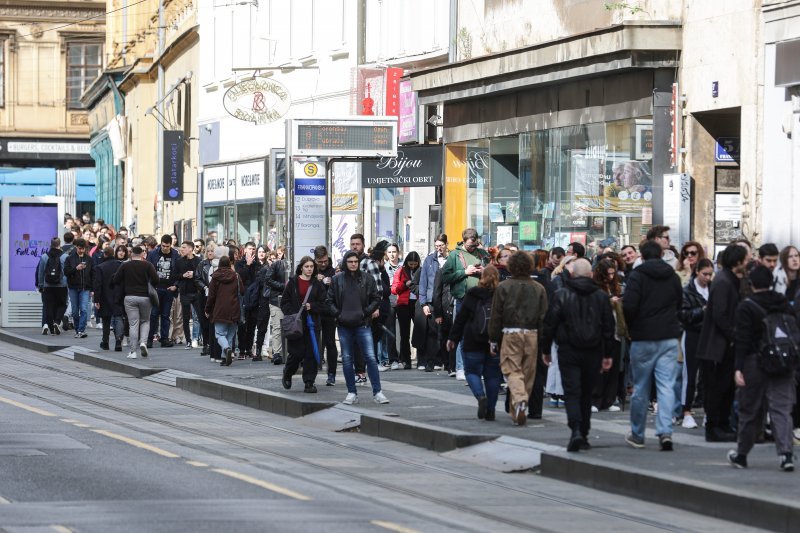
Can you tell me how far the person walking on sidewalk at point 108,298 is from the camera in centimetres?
2819

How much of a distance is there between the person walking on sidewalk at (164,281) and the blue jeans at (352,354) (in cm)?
983

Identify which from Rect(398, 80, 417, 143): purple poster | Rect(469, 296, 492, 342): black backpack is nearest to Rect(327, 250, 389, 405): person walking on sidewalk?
Rect(469, 296, 492, 342): black backpack

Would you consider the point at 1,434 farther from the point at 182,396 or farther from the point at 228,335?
the point at 228,335

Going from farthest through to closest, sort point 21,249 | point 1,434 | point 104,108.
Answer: point 104,108, point 21,249, point 1,434

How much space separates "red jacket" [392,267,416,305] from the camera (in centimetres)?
2395

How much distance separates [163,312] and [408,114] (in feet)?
19.0

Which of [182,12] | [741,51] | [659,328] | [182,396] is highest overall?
[182,12]

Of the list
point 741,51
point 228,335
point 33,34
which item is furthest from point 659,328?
point 33,34

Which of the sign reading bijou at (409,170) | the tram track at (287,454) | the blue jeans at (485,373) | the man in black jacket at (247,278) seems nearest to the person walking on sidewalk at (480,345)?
the blue jeans at (485,373)

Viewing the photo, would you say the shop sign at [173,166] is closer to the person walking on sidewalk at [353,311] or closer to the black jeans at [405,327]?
the black jeans at [405,327]

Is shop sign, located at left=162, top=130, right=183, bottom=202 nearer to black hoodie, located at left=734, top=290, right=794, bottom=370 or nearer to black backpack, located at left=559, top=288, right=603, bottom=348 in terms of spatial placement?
black backpack, located at left=559, top=288, right=603, bottom=348

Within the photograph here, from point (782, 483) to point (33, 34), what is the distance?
2956 inches

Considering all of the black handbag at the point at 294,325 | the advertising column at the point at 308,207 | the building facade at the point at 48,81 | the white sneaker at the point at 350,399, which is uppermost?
the building facade at the point at 48,81

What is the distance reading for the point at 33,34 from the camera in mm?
83625
